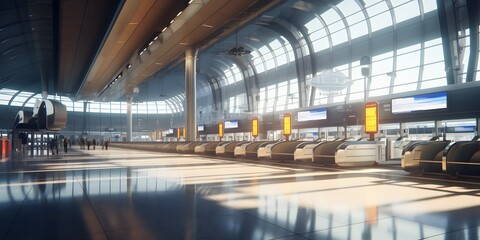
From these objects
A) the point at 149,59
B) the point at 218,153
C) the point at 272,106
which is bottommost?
the point at 218,153

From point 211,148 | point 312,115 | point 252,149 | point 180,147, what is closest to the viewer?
point 252,149

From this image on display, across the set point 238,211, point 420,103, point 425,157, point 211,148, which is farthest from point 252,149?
point 238,211

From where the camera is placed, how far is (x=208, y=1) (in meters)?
15.3

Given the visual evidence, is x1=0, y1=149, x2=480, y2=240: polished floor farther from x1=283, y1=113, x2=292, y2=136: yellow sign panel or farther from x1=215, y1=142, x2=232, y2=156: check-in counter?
x1=215, y1=142, x2=232, y2=156: check-in counter

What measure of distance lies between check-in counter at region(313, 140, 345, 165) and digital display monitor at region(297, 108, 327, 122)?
7252 mm

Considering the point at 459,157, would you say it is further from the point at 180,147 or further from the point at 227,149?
the point at 180,147

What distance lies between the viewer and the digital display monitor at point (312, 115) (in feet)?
69.9

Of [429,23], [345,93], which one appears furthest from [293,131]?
[429,23]

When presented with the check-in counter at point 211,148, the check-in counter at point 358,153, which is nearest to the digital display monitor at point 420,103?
the check-in counter at point 358,153

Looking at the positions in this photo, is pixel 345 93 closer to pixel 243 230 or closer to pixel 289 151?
pixel 289 151

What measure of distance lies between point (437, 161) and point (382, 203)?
4.78 m

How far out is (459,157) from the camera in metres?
8.63

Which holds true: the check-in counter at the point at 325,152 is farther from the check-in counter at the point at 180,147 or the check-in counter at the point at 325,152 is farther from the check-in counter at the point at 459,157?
the check-in counter at the point at 180,147

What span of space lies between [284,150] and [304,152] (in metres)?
1.49
